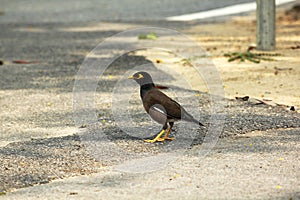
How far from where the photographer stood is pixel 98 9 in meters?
19.4

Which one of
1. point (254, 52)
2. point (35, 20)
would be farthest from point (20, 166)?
point (35, 20)

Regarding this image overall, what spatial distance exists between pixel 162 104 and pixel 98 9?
13.5 m

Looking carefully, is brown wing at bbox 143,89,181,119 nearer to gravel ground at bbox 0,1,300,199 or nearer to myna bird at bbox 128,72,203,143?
myna bird at bbox 128,72,203,143

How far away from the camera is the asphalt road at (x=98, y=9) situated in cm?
1777

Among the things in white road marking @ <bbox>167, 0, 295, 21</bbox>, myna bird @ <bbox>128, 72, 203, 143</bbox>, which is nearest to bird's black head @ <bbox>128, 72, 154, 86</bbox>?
myna bird @ <bbox>128, 72, 203, 143</bbox>

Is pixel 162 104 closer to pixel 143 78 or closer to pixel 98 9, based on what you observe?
pixel 143 78

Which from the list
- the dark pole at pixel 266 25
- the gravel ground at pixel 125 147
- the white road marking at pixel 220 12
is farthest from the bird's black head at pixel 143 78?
the white road marking at pixel 220 12

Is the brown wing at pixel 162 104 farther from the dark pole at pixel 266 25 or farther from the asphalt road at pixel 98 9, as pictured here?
the asphalt road at pixel 98 9

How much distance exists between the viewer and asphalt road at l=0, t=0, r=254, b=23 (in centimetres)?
1777

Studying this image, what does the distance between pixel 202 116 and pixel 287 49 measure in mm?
4748

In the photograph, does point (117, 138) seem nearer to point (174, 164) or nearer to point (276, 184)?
point (174, 164)

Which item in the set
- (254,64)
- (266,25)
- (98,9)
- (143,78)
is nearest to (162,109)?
(143,78)

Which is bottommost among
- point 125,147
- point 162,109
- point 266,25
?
point 125,147

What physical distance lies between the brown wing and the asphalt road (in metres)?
10.9
